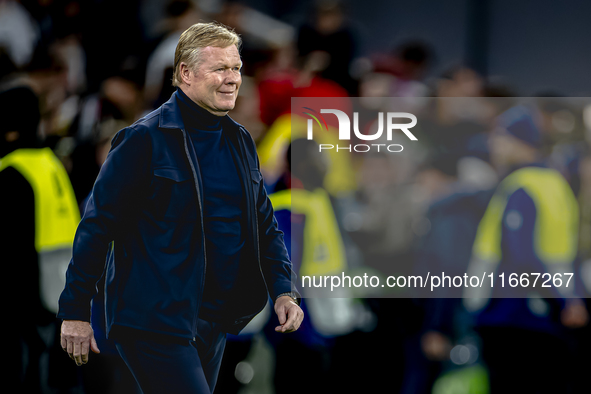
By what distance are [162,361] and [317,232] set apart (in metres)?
1.38

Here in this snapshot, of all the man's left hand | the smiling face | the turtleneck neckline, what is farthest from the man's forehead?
the man's left hand

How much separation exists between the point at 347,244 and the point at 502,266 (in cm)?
78

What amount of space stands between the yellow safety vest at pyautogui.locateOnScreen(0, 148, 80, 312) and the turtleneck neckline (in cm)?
128

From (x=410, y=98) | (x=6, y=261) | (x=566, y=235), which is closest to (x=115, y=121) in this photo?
(x=6, y=261)

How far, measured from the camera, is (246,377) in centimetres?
306

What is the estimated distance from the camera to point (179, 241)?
1800 millimetres

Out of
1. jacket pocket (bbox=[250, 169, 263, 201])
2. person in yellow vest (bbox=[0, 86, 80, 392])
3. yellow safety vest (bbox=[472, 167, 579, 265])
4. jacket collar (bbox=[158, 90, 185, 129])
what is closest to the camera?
jacket collar (bbox=[158, 90, 185, 129])

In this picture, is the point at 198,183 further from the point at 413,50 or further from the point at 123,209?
the point at 413,50

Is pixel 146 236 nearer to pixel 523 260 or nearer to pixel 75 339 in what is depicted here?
pixel 75 339

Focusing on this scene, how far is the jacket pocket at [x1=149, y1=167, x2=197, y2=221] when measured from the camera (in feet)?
5.86

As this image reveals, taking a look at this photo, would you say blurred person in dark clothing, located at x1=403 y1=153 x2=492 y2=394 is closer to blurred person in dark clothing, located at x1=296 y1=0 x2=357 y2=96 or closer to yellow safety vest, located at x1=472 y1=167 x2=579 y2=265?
yellow safety vest, located at x1=472 y1=167 x2=579 y2=265

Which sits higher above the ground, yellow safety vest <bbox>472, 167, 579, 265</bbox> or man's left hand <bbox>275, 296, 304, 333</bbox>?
yellow safety vest <bbox>472, 167, 579, 265</bbox>

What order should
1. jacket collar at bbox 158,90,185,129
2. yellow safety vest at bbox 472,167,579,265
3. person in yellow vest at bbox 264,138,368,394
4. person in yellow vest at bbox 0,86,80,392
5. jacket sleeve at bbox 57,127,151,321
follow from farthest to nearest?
yellow safety vest at bbox 472,167,579,265 → person in yellow vest at bbox 264,138,368,394 → person in yellow vest at bbox 0,86,80,392 → jacket collar at bbox 158,90,185,129 → jacket sleeve at bbox 57,127,151,321

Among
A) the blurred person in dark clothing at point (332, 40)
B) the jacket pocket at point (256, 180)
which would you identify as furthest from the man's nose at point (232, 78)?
the blurred person in dark clothing at point (332, 40)
